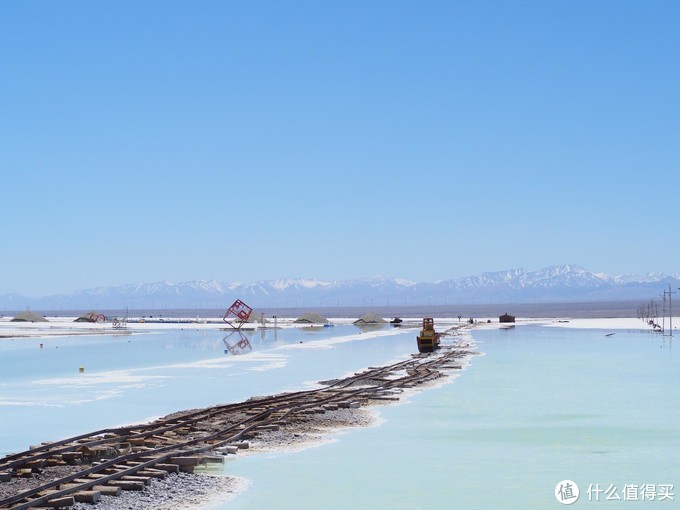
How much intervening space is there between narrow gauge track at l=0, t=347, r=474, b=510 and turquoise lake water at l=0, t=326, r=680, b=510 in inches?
61.6

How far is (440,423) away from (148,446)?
30.3 feet

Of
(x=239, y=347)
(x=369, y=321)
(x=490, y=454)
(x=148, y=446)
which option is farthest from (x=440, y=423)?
(x=369, y=321)

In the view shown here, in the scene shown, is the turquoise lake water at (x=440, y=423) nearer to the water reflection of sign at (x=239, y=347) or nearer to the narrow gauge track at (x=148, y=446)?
the narrow gauge track at (x=148, y=446)

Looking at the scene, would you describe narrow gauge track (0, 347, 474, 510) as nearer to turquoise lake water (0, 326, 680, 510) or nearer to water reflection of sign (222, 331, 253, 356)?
turquoise lake water (0, 326, 680, 510)

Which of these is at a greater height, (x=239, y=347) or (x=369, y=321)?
(x=369, y=321)

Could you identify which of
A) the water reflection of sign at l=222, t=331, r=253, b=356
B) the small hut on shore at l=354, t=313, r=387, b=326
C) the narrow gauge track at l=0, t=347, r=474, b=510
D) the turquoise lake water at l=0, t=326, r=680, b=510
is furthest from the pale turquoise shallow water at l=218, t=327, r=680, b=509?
Result: the small hut on shore at l=354, t=313, r=387, b=326

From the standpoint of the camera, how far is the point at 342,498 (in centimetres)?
1612

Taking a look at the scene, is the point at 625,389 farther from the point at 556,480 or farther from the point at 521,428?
the point at 556,480

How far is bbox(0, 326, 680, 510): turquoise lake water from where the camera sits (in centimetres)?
1672

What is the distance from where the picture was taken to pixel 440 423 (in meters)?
25.3

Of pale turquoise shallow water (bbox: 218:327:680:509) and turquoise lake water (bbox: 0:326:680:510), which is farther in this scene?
turquoise lake water (bbox: 0:326:680:510)

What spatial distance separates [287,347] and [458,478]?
4995 cm

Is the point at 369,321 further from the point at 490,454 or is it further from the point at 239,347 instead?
the point at 490,454

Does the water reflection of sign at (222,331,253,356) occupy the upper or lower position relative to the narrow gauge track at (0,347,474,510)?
lower
